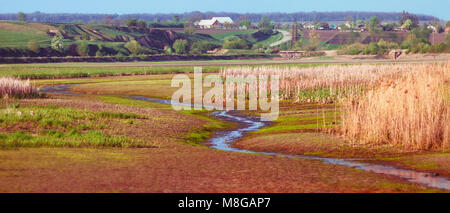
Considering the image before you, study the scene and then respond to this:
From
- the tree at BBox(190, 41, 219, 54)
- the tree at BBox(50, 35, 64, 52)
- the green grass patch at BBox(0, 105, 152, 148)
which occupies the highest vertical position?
the green grass patch at BBox(0, 105, 152, 148)

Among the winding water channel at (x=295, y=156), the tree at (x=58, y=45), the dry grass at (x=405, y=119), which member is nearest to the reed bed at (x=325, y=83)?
the winding water channel at (x=295, y=156)

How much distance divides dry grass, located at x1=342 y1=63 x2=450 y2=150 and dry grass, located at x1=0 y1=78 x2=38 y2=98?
25316 mm

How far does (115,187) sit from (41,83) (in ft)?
184

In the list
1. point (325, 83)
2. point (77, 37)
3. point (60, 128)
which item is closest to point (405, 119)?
point (60, 128)

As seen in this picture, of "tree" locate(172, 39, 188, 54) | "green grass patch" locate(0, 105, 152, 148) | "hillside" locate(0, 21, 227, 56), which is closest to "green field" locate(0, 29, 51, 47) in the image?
"hillside" locate(0, 21, 227, 56)

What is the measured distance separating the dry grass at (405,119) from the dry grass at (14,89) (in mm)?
25316

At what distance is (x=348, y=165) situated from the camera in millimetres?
21625

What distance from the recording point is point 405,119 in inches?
931

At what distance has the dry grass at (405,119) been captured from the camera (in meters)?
23.6

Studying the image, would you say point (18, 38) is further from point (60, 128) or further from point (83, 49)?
point (60, 128)

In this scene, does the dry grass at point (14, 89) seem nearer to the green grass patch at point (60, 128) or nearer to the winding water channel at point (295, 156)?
the green grass patch at point (60, 128)

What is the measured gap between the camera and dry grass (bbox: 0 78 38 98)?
43344 millimetres

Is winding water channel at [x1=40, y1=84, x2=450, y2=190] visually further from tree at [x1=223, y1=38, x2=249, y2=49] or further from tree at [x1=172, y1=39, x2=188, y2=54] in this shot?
tree at [x1=223, y1=38, x2=249, y2=49]
